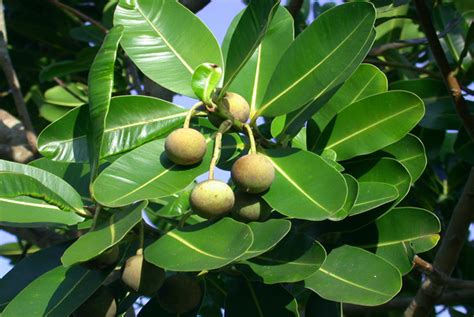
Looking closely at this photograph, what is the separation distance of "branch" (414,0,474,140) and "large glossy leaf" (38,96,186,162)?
2.52ft

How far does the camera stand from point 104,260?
1.36m

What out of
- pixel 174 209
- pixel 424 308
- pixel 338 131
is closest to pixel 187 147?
pixel 174 209

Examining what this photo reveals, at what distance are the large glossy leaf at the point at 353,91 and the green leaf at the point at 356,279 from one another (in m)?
0.29

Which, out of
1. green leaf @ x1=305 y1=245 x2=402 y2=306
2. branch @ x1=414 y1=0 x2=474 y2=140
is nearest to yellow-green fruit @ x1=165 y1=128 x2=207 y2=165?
green leaf @ x1=305 y1=245 x2=402 y2=306

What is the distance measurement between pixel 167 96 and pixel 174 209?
89 centimetres

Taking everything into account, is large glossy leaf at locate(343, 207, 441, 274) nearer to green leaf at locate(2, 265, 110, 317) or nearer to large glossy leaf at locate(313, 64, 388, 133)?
large glossy leaf at locate(313, 64, 388, 133)

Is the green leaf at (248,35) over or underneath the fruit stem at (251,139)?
over

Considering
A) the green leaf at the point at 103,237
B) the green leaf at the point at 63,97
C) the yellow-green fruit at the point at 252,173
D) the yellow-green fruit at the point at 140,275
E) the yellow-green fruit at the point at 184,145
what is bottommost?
the green leaf at the point at 63,97

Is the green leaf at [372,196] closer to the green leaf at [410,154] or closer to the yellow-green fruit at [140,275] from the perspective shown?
the green leaf at [410,154]

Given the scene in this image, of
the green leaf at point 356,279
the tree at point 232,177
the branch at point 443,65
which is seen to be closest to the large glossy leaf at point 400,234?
the tree at point 232,177

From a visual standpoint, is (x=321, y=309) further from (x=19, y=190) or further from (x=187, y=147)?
(x=19, y=190)

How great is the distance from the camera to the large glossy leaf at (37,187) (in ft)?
4.13

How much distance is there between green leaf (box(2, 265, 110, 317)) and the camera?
1.36 m

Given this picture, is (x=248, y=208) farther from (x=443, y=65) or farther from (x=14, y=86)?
(x=14, y=86)
